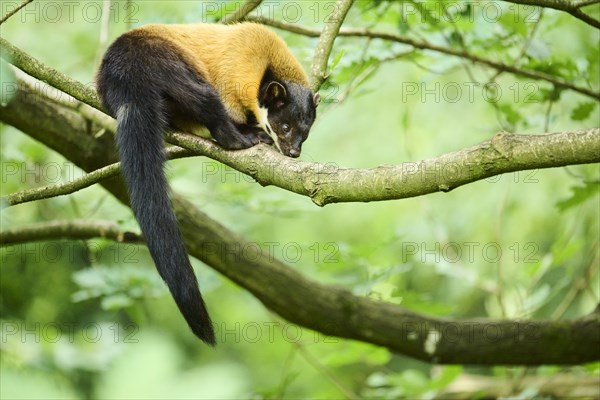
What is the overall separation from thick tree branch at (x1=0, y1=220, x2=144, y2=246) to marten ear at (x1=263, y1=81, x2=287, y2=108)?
1.15 m

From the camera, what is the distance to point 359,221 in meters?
9.56

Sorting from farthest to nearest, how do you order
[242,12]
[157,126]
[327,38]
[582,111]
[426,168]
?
[242,12] < [582,111] < [327,38] < [157,126] < [426,168]

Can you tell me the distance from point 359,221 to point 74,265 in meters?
3.58

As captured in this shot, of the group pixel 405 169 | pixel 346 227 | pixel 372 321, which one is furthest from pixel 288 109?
pixel 346 227

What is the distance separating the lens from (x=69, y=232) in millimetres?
4695

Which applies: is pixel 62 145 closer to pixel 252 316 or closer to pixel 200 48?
pixel 200 48

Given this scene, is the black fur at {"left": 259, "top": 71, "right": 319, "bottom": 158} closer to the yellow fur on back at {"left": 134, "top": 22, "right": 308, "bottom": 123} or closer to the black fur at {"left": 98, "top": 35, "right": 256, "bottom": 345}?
the yellow fur on back at {"left": 134, "top": 22, "right": 308, "bottom": 123}

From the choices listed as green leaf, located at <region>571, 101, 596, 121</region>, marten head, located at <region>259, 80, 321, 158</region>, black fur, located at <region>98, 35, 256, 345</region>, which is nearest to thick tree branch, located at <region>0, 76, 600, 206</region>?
black fur, located at <region>98, 35, 256, 345</region>

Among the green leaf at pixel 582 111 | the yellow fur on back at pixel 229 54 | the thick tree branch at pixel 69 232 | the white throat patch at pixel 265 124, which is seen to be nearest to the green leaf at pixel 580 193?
the green leaf at pixel 582 111

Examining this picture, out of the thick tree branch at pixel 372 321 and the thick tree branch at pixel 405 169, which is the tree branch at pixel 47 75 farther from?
the thick tree branch at pixel 372 321

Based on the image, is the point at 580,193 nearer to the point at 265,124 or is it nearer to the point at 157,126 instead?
the point at 265,124

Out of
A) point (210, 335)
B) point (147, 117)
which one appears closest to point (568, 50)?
point (147, 117)

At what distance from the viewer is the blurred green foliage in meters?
3.70

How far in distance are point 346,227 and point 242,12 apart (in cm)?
553
